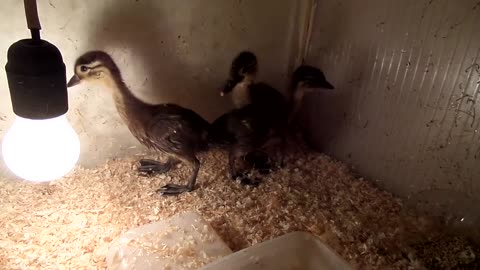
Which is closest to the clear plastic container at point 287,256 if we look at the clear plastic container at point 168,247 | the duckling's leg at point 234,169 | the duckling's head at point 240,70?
the clear plastic container at point 168,247

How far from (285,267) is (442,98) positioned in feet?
1.91

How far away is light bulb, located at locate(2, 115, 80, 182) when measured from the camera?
0.87 metres

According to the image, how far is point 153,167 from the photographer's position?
1.34 m

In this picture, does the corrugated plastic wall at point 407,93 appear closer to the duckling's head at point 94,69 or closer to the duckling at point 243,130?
the duckling at point 243,130

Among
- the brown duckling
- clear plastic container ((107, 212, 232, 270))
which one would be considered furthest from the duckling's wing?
clear plastic container ((107, 212, 232, 270))

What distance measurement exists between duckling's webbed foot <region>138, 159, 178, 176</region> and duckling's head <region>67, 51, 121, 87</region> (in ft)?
1.05

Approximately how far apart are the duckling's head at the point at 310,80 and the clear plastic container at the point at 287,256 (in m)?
0.51

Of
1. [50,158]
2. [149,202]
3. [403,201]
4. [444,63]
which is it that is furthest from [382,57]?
[50,158]

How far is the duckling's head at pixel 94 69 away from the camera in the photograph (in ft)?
3.62

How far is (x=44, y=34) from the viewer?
1118mm

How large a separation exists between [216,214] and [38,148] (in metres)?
0.49

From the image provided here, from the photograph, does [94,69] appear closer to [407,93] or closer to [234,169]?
[234,169]

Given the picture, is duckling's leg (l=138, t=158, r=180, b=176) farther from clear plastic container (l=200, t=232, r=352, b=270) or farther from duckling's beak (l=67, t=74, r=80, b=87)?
clear plastic container (l=200, t=232, r=352, b=270)

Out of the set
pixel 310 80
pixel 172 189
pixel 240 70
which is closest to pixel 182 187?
pixel 172 189
